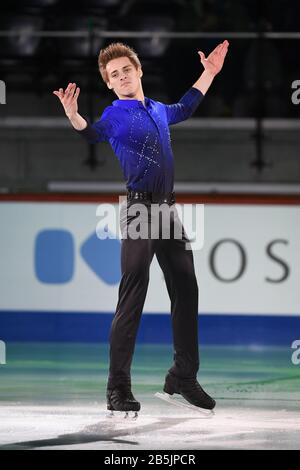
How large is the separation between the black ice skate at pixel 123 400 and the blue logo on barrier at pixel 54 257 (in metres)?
2.62

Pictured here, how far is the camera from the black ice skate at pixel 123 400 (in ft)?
17.8

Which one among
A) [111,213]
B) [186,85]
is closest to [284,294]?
[111,213]

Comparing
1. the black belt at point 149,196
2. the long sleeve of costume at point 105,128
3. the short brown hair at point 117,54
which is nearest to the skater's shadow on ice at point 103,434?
the black belt at point 149,196

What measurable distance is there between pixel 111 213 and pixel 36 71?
5.46ft

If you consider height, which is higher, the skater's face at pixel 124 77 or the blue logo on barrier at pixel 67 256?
the skater's face at pixel 124 77

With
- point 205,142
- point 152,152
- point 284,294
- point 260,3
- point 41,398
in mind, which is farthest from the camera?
point 260,3

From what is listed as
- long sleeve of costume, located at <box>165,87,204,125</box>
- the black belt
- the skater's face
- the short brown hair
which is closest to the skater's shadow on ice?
the black belt

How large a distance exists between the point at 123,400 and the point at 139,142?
1157mm

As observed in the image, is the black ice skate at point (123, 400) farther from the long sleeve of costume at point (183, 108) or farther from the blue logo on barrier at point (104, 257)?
the blue logo on barrier at point (104, 257)

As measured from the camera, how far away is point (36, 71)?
29.9 feet

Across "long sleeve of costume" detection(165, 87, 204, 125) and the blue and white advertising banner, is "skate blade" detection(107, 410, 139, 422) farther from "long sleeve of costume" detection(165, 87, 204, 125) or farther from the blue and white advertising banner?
the blue and white advertising banner

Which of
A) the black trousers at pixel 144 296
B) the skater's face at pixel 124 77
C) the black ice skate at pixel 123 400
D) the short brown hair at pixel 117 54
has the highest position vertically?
the short brown hair at pixel 117 54

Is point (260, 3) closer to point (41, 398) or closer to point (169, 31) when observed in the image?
point (169, 31)

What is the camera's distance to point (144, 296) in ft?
18.0
